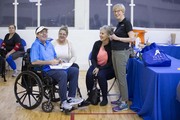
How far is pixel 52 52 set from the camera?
3.99m

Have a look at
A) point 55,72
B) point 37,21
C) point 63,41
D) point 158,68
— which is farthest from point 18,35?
point 158,68

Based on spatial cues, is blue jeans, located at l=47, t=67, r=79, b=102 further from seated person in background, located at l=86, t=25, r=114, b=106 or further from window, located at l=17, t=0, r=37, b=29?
window, located at l=17, t=0, r=37, b=29

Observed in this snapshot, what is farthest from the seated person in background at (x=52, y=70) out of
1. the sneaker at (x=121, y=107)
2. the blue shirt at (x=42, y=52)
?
the sneaker at (x=121, y=107)

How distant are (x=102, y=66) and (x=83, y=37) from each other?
8.70 feet

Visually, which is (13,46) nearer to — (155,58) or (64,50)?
(64,50)

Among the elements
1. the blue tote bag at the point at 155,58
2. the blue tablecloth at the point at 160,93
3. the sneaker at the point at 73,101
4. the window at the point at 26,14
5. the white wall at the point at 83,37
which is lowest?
the sneaker at the point at 73,101

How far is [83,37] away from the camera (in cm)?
675

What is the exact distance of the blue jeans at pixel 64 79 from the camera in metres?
3.70

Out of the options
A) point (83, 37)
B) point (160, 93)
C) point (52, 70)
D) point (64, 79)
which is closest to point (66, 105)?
point (64, 79)

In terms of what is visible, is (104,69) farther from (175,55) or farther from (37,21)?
(37,21)

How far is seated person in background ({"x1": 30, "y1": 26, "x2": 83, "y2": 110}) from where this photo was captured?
3711mm

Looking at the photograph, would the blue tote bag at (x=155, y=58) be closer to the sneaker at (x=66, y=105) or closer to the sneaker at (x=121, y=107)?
the sneaker at (x=121, y=107)

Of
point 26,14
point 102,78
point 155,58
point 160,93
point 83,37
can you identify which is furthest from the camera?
point 26,14

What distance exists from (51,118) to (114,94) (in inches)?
53.2
